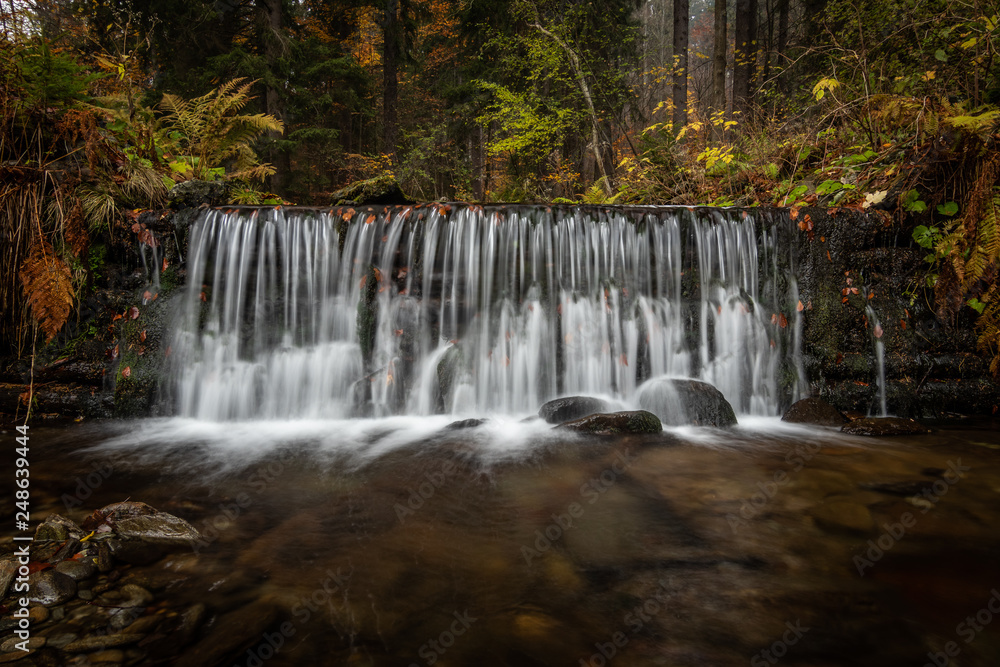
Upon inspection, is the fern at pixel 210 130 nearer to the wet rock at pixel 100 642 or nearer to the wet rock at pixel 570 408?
the wet rock at pixel 570 408

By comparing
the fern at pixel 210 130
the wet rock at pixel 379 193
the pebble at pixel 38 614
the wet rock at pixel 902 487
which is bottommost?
the wet rock at pixel 902 487

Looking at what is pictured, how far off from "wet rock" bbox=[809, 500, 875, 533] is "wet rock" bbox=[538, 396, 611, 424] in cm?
235

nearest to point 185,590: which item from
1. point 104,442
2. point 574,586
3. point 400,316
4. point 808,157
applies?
point 574,586

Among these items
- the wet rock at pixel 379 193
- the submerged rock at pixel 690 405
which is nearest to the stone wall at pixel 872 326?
the submerged rock at pixel 690 405

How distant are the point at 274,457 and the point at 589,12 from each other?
14.5 meters

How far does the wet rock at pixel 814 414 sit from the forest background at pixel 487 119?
1.92 meters

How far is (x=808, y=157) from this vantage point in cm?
837

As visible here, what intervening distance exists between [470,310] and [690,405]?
2.88 m

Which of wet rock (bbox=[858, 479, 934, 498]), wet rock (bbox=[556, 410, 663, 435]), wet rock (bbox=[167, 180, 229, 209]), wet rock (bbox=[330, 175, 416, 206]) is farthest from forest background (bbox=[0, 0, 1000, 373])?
wet rock (bbox=[556, 410, 663, 435])

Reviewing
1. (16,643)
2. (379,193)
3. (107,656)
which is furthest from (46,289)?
(107,656)

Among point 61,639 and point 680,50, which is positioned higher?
point 680,50

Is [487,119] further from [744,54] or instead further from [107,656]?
[107,656]

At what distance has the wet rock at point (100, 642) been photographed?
193 centimetres

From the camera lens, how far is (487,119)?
1381 cm
